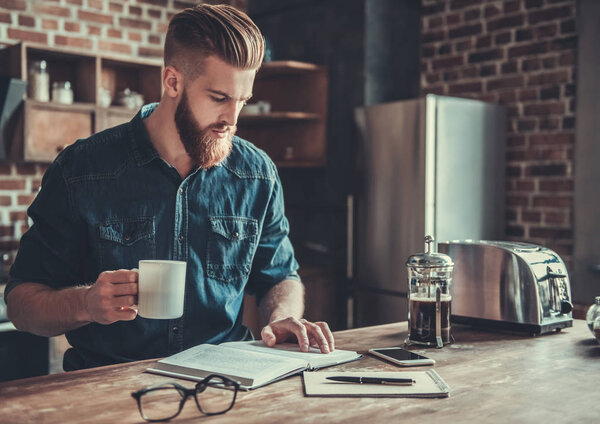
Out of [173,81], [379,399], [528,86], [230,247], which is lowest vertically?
[379,399]

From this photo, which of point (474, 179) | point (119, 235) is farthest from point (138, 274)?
point (474, 179)

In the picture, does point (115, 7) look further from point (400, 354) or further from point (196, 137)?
point (400, 354)

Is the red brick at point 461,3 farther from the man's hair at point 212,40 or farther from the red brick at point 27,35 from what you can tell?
the man's hair at point 212,40

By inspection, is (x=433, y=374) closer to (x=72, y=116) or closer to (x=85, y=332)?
(x=85, y=332)

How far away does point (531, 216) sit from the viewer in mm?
3730

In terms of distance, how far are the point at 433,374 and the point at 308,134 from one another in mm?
3010

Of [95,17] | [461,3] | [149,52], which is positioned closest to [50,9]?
[95,17]

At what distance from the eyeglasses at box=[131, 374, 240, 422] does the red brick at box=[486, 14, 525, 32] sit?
3101 millimetres

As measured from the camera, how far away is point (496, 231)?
12.5 ft

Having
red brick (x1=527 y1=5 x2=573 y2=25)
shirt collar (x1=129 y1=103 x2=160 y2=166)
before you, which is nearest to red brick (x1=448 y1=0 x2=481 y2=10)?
red brick (x1=527 y1=5 x2=573 y2=25)

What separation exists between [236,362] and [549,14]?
296 cm

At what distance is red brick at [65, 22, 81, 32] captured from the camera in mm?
3840

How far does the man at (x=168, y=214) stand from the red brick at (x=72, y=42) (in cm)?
221

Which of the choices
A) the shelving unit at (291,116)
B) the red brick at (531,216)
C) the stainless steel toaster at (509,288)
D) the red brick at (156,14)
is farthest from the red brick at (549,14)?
the stainless steel toaster at (509,288)
